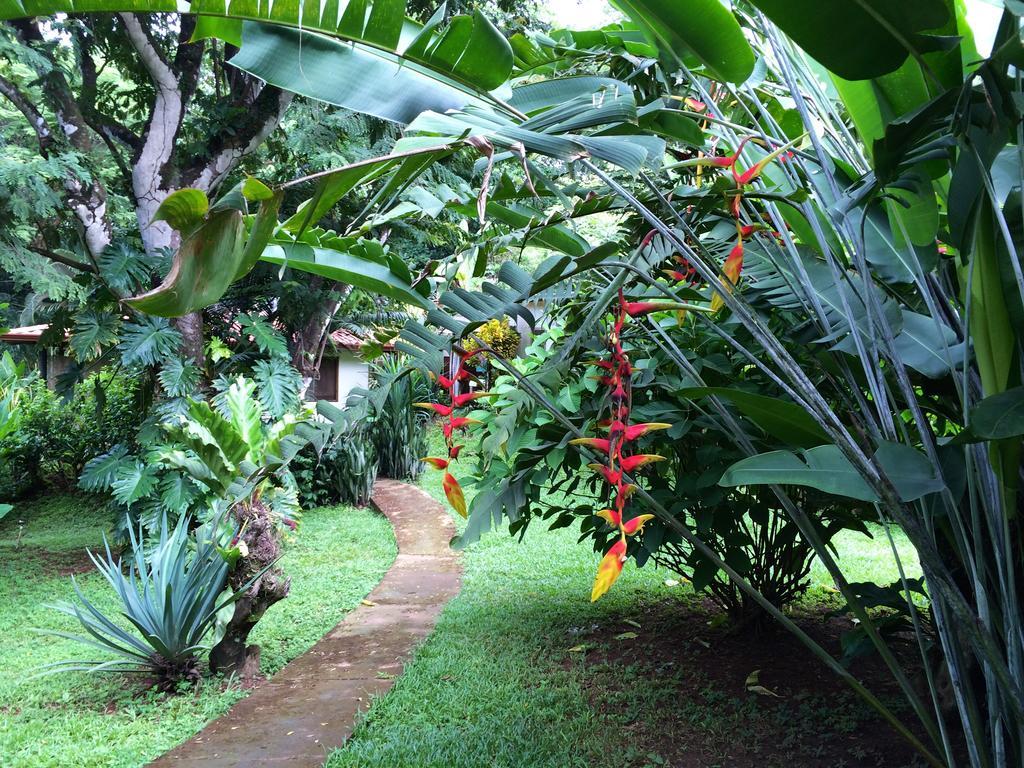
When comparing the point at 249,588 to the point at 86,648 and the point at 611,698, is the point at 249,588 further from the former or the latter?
the point at 611,698

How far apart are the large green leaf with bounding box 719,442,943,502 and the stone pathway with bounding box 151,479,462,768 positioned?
6.84 feet

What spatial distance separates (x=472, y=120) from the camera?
1479 millimetres

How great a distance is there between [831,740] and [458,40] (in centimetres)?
269

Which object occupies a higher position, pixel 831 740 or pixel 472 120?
pixel 472 120

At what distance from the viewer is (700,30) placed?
1802mm

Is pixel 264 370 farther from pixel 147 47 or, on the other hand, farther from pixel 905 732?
pixel 905 732

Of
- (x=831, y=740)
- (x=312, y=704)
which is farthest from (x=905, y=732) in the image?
(x=312, y=704)

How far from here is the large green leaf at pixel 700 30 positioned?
176 cm

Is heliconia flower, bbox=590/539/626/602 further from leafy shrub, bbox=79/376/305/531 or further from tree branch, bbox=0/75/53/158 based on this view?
tree branch, bbox=0/75/53/158

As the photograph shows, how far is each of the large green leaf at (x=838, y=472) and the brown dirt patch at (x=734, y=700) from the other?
144cm

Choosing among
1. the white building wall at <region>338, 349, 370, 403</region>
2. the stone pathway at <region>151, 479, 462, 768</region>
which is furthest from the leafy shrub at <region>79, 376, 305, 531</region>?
the white building wall at <region>338, 349, 370, 403</region>

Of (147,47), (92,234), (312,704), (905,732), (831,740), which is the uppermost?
(147,47)

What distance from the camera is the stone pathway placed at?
2.96 meters

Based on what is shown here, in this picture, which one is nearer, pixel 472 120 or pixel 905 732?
pixel 472 120
